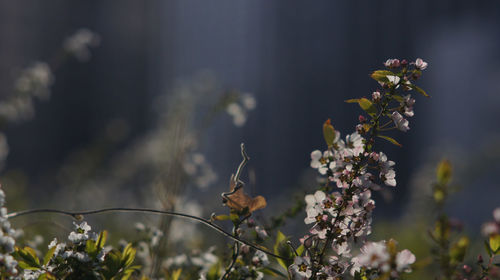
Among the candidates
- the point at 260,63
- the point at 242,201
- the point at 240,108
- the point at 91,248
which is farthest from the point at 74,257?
the point at 260,63

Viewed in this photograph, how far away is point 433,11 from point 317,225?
1681cm

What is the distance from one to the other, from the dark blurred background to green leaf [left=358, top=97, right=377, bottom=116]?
43.3 ft

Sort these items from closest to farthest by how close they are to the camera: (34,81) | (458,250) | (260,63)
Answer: (458,250), (34,81), (260,63)

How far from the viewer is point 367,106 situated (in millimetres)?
705

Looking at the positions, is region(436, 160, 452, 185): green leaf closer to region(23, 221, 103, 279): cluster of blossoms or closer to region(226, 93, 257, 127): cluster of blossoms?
region(23, 221, 103, 279): cluster of blossoms

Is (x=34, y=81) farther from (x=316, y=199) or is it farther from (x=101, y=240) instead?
(x=316, y=199)

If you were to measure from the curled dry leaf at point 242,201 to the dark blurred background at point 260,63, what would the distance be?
43.3 feet

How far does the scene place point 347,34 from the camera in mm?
18047

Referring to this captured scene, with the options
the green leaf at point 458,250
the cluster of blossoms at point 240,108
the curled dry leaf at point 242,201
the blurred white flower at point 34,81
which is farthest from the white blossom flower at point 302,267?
the blurred white flower at point 34,81

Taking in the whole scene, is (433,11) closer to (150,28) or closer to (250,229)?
(150,28)

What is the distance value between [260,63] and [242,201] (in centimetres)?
1773

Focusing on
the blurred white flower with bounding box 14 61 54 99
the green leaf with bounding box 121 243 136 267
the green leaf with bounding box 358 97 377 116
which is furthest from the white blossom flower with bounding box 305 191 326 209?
the blurred white flower with bounding box 14 61 54 99

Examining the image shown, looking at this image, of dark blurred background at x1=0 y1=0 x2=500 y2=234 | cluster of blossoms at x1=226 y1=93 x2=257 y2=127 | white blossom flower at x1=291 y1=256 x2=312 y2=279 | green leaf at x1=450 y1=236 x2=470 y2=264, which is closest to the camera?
green leaf at x1=450 y1=236 x2=470 y2=264

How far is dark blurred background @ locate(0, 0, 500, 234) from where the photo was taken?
1423cm
